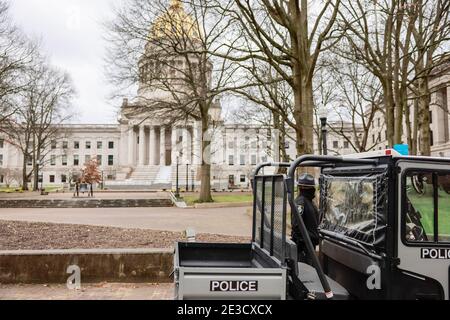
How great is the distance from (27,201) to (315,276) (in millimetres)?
34355

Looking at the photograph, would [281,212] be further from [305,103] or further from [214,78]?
[214,78]

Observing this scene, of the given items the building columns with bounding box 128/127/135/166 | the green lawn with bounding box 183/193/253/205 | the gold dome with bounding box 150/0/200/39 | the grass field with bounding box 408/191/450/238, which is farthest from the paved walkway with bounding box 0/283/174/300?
the building columns with bounding box 128/127/135/166

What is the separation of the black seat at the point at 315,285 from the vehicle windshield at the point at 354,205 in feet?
1.81

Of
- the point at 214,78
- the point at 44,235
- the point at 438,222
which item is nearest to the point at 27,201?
the point at 214,78

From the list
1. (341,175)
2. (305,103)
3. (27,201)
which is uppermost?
(305,103)

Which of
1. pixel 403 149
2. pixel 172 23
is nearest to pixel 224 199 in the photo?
pixel 172 23

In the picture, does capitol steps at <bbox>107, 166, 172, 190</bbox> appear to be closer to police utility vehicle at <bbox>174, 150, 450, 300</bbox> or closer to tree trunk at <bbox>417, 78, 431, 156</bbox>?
tree trunk at <bbox>417, 78, 431, 156</bbox>

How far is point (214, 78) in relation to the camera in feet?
89.7

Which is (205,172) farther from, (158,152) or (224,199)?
(158,152)

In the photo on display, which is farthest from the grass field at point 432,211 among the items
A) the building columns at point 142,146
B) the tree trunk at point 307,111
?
the building columns at point 142,146

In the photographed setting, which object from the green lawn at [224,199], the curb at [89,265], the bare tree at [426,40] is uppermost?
the bare tree at [426,40]

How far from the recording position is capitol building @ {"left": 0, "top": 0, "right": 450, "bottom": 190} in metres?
62.9

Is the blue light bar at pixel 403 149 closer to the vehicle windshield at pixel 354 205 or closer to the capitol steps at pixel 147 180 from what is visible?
the vehicle windshield at pixel 354 205

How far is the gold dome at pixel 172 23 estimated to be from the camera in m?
20.6
